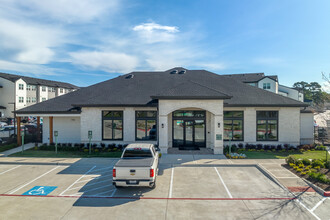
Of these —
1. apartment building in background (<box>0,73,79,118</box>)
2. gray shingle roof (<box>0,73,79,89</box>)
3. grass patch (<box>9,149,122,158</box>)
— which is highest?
gray shingle roof (<box>0,73,79,89</box>)

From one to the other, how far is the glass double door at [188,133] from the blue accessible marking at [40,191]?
11.2m

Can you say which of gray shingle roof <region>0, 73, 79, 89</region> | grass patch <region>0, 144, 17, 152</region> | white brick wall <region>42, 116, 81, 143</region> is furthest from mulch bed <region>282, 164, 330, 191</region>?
gray shingle roof <region>0, 73, 79, 89</region>

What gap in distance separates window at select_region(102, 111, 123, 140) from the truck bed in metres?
9.02

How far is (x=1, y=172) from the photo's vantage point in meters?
13.4

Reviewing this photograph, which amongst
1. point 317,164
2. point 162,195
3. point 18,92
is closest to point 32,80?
point 18,92

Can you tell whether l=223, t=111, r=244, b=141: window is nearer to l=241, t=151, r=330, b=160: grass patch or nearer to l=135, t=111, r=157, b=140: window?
l=241, t=151, r=330, b=160: grass patch

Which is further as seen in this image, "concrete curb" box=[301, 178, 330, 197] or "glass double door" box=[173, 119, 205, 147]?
"glass double door" box=[173, 119, 205, 147]

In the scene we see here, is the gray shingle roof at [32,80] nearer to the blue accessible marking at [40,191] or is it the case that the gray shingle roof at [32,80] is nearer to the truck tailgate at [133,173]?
the blue accessible marking at [40,191]

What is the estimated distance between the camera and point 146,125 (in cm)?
1967

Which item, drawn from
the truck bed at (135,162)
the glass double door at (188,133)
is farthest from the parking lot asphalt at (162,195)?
the glass double door at (188,133)

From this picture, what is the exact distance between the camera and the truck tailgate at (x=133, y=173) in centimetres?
985

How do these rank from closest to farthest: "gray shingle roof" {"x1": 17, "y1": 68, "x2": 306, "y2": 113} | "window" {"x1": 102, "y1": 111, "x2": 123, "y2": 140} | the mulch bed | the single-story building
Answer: the mulch bed, "gray shingle roof" {"x1": 17, "y1": 68, "x2": 306, "y2": 113}, the single-story building, "window" {"x1": 102, "y1": 111, "x2": 123, "y2": 140}

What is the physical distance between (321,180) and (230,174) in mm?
4440

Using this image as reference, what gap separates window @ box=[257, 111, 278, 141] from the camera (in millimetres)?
19625
